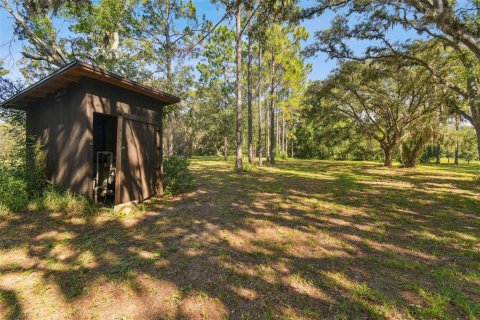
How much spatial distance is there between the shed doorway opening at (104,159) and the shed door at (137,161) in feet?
2.30

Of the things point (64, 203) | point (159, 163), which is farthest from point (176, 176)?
point (64, 203)

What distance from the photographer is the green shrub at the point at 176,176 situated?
7.78 metres

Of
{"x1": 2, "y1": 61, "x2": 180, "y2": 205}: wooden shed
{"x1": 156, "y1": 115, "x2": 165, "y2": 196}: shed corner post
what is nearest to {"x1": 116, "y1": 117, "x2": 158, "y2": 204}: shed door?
{"x1": 2, "y1": 61, "x2": 180, "y2": 205}: wooden shed

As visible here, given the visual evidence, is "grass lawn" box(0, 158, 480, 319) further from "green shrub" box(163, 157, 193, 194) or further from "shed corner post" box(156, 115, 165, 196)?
"green shrub" box(163, 157, 193, 194)

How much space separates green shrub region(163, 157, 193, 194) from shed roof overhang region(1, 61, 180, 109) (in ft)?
7.26

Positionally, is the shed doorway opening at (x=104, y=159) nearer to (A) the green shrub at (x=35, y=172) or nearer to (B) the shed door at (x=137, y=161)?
(B) the shed door at (x=137, y=161)

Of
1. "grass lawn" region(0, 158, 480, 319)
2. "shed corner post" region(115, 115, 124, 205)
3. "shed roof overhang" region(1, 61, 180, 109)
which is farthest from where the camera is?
"shed corner post" region(115, 115, 124, 205)

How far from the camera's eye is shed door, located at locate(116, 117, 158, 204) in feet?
18.9

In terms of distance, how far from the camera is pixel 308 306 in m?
2.39

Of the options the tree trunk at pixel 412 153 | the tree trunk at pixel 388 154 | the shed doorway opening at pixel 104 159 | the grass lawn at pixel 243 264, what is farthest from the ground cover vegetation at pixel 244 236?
the tree trunk at pixel 388 154

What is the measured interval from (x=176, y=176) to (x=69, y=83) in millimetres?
3933

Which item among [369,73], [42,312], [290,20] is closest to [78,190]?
[42,312]

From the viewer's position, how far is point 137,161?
6254 mm

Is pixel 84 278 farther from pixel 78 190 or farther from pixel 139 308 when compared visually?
pixel 78 190
